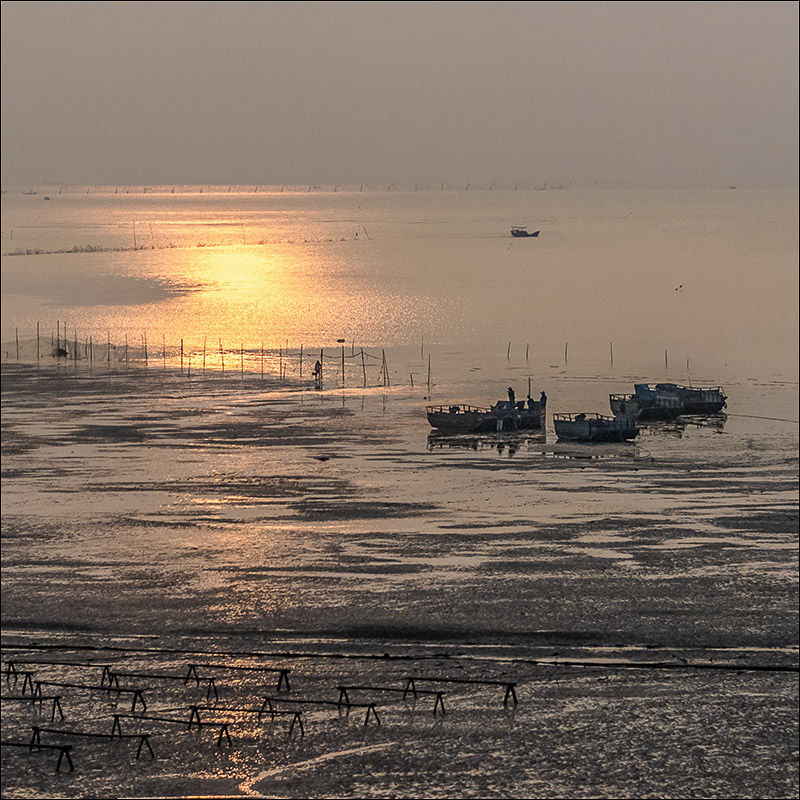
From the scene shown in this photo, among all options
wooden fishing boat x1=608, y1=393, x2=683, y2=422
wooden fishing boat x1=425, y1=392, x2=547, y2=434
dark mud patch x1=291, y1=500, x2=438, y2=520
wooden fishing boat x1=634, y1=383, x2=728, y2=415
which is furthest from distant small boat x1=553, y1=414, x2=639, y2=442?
dark mud patch x1=291, y1=500, x2=438, y2=520

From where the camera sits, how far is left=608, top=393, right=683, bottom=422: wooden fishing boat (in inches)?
2891

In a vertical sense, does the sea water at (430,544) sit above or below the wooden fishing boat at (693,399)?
below

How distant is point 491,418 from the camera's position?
70812 mm

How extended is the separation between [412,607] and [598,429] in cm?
3117

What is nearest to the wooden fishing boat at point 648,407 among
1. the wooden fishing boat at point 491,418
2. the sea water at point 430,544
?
the sea water at point 430,544

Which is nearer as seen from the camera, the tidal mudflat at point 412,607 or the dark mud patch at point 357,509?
the tidal mudflat at point 412,607

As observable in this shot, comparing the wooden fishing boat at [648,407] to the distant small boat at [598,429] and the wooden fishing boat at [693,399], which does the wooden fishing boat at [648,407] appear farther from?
the distant small boat at [598,429]

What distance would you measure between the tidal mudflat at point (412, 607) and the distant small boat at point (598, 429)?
5.18 ft

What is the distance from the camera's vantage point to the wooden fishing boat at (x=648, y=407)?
73.4m

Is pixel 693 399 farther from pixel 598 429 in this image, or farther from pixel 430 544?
pixel 430 544

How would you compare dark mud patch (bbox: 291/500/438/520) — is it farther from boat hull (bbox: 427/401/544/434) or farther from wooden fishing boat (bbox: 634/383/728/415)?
wooden fishing boat (bbox: 634/383/728/415)

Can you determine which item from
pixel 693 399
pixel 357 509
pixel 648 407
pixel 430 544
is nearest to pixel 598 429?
pixel 648 407

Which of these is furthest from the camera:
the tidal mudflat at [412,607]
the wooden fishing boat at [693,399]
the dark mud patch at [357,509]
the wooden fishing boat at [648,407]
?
the wooden fishing boat at [693,399]

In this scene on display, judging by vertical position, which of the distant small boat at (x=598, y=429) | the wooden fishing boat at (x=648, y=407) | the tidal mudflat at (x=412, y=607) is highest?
the wooden fishing boat at (x=648, y=407)
